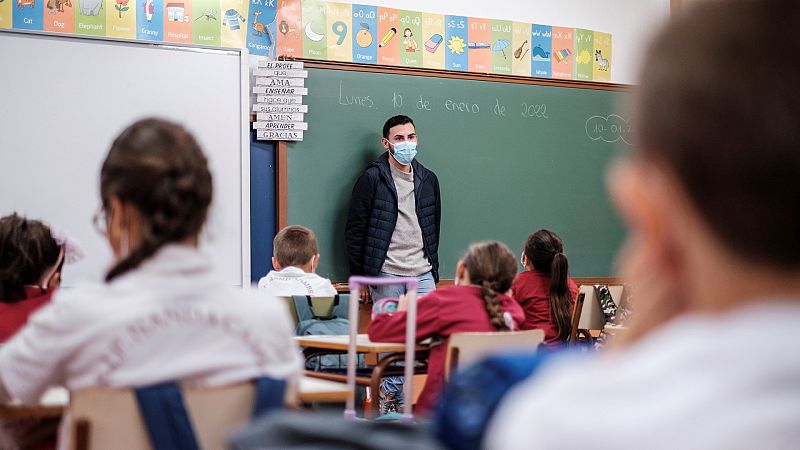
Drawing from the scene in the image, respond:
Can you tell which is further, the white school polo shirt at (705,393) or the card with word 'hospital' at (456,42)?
the card with word 'hospital' at (456,42)

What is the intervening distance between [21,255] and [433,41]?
416 centimetres

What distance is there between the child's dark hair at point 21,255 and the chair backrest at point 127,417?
3.48 ft

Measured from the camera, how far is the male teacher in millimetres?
5672

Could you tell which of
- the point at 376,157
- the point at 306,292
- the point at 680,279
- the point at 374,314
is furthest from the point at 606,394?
the point at 376,157

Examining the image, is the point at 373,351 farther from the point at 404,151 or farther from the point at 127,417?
the point at 404,151

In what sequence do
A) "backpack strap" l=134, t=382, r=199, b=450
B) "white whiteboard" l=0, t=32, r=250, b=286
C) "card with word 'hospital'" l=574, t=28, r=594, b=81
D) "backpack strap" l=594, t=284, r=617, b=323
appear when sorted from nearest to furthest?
"backpack strap" l=134, t=382, r=199, b=450, "white whiteboard" l=0, t=32, r=250, b=286, "backpack strap" l=594, t=284, r=617, b=323, "card with word 'hospital'" l=574, t=28, r=594, b=81

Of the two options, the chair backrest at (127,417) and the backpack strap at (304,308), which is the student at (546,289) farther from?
the chair backrest at (127,417)

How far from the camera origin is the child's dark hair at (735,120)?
42 cm

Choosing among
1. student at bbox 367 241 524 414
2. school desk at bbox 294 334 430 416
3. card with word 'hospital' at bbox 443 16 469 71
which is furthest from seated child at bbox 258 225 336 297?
card with word 'hospital' at bbox 443 16 469 71

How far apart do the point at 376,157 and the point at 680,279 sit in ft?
17.9

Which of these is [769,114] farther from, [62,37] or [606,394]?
[62,37]

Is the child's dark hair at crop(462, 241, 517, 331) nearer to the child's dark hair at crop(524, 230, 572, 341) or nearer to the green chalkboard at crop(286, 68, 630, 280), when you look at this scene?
the child's dark hair at crop(524, 230, 572, 341)

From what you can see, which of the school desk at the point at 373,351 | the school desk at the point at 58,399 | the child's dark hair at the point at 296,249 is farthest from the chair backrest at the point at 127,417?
the child's dark hair at the point at 296,249

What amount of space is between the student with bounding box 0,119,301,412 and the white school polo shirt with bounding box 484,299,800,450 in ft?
3.47
